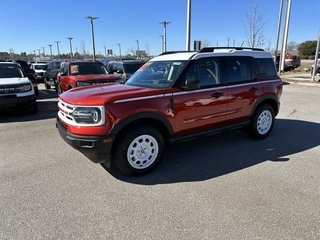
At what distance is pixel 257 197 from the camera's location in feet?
10.5

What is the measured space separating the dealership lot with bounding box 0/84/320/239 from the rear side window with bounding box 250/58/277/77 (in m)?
1.48

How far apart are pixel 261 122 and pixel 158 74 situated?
2.60 meters

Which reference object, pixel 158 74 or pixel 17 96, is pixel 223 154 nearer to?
pixel 158 74

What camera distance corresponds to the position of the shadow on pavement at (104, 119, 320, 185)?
3826mm

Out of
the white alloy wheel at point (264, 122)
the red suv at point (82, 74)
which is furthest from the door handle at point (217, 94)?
the red suv at point (82, 74)

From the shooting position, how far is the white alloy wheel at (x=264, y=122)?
5359 mm

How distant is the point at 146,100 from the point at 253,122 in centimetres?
269

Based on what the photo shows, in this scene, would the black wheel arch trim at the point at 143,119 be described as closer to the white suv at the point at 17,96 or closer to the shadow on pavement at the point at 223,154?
the shadow on pavement at the point at 223,154

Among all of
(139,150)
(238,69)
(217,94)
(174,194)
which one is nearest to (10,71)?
(139,150)

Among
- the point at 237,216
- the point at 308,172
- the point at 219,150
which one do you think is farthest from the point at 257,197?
the point at 219,150

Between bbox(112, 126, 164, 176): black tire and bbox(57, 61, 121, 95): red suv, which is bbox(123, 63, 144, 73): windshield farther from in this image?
bbox(112, 126, 164, 176): black tire

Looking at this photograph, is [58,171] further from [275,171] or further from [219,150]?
[275,171]

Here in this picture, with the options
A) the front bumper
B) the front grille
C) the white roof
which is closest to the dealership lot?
the front bumper

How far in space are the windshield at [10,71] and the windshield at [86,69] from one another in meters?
1.87
